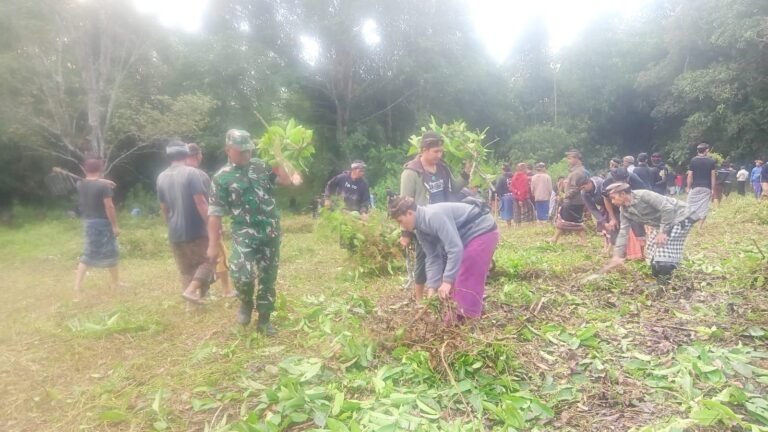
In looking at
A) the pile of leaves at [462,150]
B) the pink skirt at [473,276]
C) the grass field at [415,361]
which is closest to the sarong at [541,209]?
the grass field at [415,361]

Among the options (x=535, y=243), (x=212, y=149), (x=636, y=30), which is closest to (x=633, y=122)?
(x=636, y=30)

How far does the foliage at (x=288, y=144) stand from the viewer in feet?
16.0

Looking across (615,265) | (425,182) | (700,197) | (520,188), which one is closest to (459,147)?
(425,182)

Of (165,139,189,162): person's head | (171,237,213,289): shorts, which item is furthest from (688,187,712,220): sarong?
(165,139,189,162): person's head

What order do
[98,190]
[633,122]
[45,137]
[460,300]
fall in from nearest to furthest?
1. [460,300]
2. [98,190]
3. [45,137]
4. [633,122]

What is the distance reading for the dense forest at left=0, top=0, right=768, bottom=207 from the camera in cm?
1552

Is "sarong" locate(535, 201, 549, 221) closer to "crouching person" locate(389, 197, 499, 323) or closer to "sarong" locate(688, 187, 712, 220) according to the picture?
"sarong" locate(688, 187, 712, 220)

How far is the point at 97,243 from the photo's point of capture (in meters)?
6.04

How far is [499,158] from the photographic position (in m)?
27.5

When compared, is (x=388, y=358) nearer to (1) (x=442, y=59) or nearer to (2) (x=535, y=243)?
(2) (x=535, y=243)

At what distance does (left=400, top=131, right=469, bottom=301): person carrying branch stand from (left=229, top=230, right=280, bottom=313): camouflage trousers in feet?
3.61

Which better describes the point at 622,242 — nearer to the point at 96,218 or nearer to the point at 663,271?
the point at 663,271

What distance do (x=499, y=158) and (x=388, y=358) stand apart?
24.9 m

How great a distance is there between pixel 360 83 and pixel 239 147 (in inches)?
824
